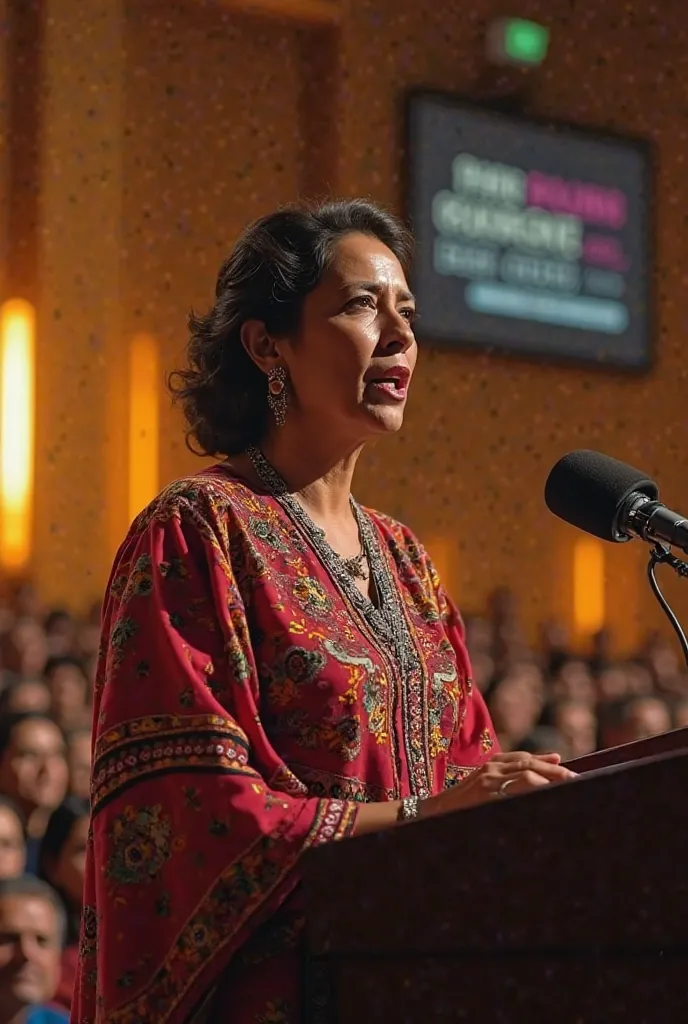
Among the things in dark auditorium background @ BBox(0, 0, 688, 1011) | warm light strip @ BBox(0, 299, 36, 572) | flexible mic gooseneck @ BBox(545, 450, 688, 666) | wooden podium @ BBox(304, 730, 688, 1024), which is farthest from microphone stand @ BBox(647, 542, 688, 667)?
warm light strip @ BBox(0, 299, 36, 572)

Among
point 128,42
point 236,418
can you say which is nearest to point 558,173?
point 128,42

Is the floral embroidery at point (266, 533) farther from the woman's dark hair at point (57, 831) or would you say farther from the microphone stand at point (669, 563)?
the woman's dark hair at point (57, 831)

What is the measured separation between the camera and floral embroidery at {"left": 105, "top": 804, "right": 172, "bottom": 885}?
1.01m

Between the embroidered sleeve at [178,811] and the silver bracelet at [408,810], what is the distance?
1.3 inches

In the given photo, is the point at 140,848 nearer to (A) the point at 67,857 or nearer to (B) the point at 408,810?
(B) the point at 408,810

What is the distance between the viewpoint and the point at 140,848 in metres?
1.02

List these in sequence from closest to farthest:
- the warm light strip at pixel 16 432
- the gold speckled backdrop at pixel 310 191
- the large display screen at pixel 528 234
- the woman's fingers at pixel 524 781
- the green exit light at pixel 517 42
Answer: the woman's fingers at pixel 524 781 → the warm light strip at pixel 16 432 → the gold speckled backdrop at pixel 310 191 → the large display screen at pixel 528 234 → the green exit light at pixel 517 42

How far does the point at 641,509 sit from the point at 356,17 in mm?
4956

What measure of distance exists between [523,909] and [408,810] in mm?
267

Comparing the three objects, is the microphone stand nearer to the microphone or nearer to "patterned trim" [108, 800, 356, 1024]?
the microphone

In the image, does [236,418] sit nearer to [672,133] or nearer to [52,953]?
[52,953]

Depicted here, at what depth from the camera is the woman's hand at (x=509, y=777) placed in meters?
0.93

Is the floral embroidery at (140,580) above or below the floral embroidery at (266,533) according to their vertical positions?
below

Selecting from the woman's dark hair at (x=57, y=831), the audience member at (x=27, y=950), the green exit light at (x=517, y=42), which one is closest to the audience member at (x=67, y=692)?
the woman's dark hair at (x=57, y=831)
